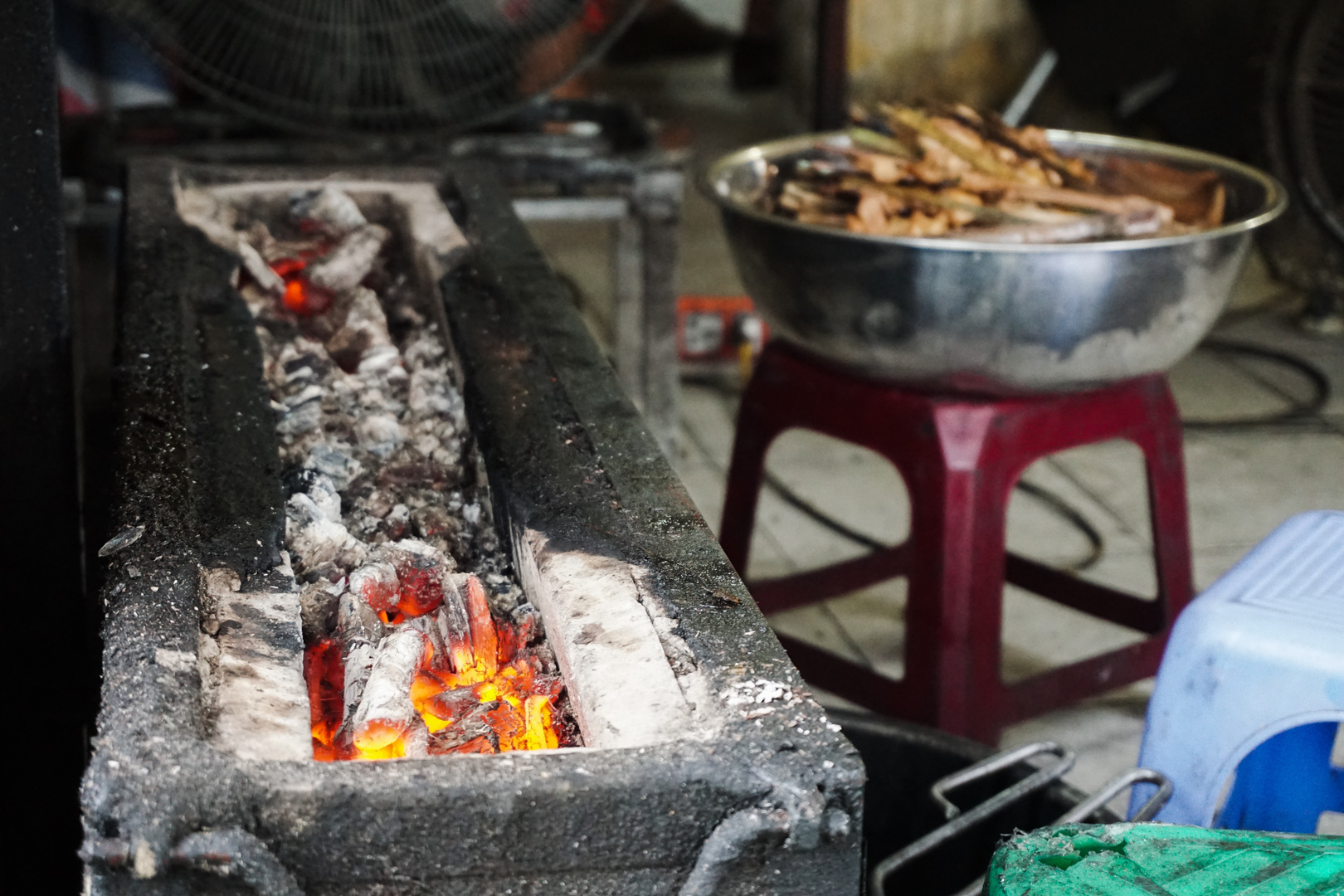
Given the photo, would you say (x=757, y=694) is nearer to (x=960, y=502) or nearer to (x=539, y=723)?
(x=539, y=723)

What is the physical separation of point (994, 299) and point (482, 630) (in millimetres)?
942

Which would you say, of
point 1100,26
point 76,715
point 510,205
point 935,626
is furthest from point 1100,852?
point 1100,26

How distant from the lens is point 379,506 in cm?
153

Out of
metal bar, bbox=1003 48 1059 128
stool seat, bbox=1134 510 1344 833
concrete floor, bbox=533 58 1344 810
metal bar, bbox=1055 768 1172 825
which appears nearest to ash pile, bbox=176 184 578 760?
metal bar, bbox=1055 768 1172 825

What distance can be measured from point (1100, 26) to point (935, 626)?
3.60 m

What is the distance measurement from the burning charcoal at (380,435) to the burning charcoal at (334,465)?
0.24 feet

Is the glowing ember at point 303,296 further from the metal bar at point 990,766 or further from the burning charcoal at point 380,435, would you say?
the metal bar at point 990,766

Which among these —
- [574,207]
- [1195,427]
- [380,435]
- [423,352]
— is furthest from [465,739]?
[1195,427]

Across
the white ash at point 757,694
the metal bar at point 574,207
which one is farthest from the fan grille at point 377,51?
the white ash at point 757,694

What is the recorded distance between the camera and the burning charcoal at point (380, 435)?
1.68 m

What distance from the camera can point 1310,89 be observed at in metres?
3.93

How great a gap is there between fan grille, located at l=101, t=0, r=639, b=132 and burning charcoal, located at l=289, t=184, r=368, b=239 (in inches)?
21.4

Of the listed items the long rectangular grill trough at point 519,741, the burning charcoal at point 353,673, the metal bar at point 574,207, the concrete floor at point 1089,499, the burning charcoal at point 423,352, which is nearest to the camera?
the long rectangular grill trough at point 519,741

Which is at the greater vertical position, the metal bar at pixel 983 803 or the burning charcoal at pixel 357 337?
the burning charcoal at pixel 357 337
